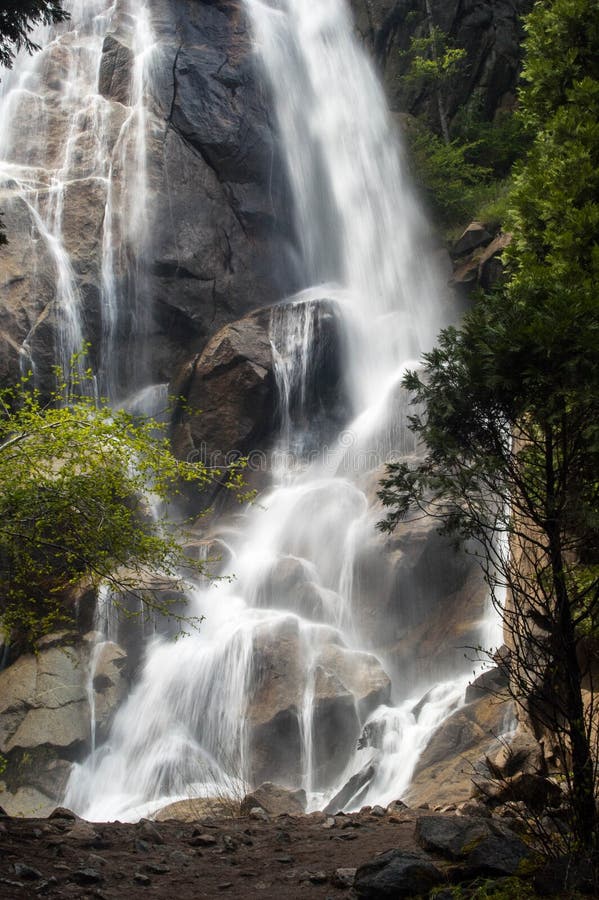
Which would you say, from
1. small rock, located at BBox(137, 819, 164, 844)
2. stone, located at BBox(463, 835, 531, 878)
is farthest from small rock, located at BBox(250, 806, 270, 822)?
stone, located at BBox(463, 835, 531, 878)

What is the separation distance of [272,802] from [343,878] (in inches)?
172

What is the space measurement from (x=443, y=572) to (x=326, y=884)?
10138mm

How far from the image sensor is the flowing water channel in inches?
509

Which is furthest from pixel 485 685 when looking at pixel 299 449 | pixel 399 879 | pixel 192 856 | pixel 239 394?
pixel 239 394

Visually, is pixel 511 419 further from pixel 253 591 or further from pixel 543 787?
pixel 253 591

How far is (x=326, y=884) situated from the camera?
18.8 ft

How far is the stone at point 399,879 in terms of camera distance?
196 inches

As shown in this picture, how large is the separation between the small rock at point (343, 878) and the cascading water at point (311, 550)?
5.49 m

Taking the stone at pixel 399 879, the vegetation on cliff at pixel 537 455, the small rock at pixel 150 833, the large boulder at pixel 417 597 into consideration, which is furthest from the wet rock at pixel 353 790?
the stone at pixel 399 879

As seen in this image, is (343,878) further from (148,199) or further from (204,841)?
(148,199)

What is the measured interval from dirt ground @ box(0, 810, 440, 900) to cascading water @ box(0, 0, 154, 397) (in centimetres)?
1591

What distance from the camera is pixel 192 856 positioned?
22.6 feet

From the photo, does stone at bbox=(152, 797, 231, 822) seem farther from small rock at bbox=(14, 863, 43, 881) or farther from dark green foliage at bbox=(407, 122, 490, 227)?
dark green foliage at bbox=(407, 122, 490, 227)

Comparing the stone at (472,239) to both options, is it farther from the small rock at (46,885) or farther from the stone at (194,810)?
the small rock at (46,885)
